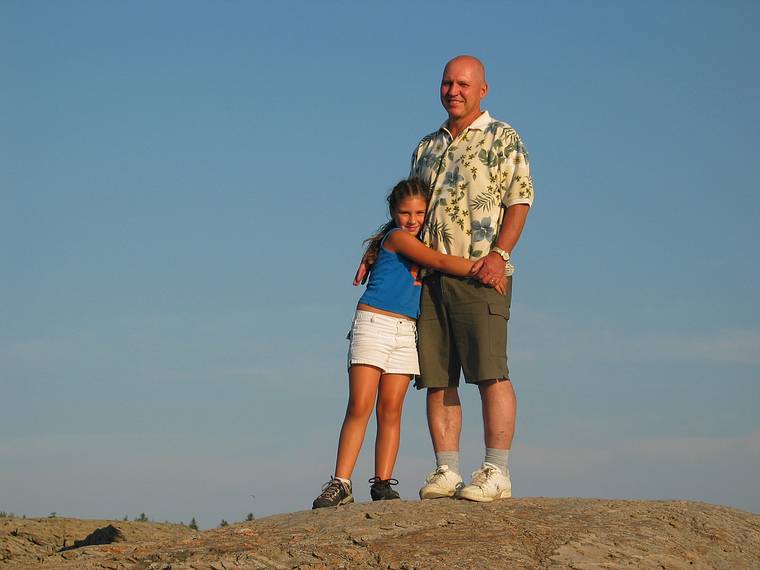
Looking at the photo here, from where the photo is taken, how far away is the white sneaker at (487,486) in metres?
7.21

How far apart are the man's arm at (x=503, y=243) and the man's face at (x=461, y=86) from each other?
0.81 metres

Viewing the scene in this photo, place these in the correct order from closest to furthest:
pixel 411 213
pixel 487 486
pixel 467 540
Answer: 1. pixel 467 540
2. pixel 487 486
3. pixel 411 213

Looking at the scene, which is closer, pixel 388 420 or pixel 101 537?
pixel 388 420

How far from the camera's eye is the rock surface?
6.27 m

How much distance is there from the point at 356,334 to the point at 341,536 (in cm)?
152

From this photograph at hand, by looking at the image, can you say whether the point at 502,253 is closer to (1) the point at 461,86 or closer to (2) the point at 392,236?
(2) the point at 392,236

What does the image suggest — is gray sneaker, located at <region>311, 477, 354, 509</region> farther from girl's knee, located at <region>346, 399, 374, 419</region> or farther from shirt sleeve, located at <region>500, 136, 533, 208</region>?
shirt sleeve, located at <region>500, 136, 533, 208</region>

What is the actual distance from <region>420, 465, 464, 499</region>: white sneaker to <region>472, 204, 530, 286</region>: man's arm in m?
1.35

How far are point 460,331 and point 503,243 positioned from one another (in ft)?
2.19

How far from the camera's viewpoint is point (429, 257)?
24.3 ft

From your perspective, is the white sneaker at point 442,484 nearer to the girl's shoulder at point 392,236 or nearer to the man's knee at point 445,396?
the man's knee at point 445,396

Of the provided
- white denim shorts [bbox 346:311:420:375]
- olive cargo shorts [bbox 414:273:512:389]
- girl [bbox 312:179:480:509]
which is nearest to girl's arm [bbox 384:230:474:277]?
girl [bbox 312:179:480:509]

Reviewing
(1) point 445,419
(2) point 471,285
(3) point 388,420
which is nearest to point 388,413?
(3) point 388,420

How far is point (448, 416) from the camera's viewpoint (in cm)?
763
